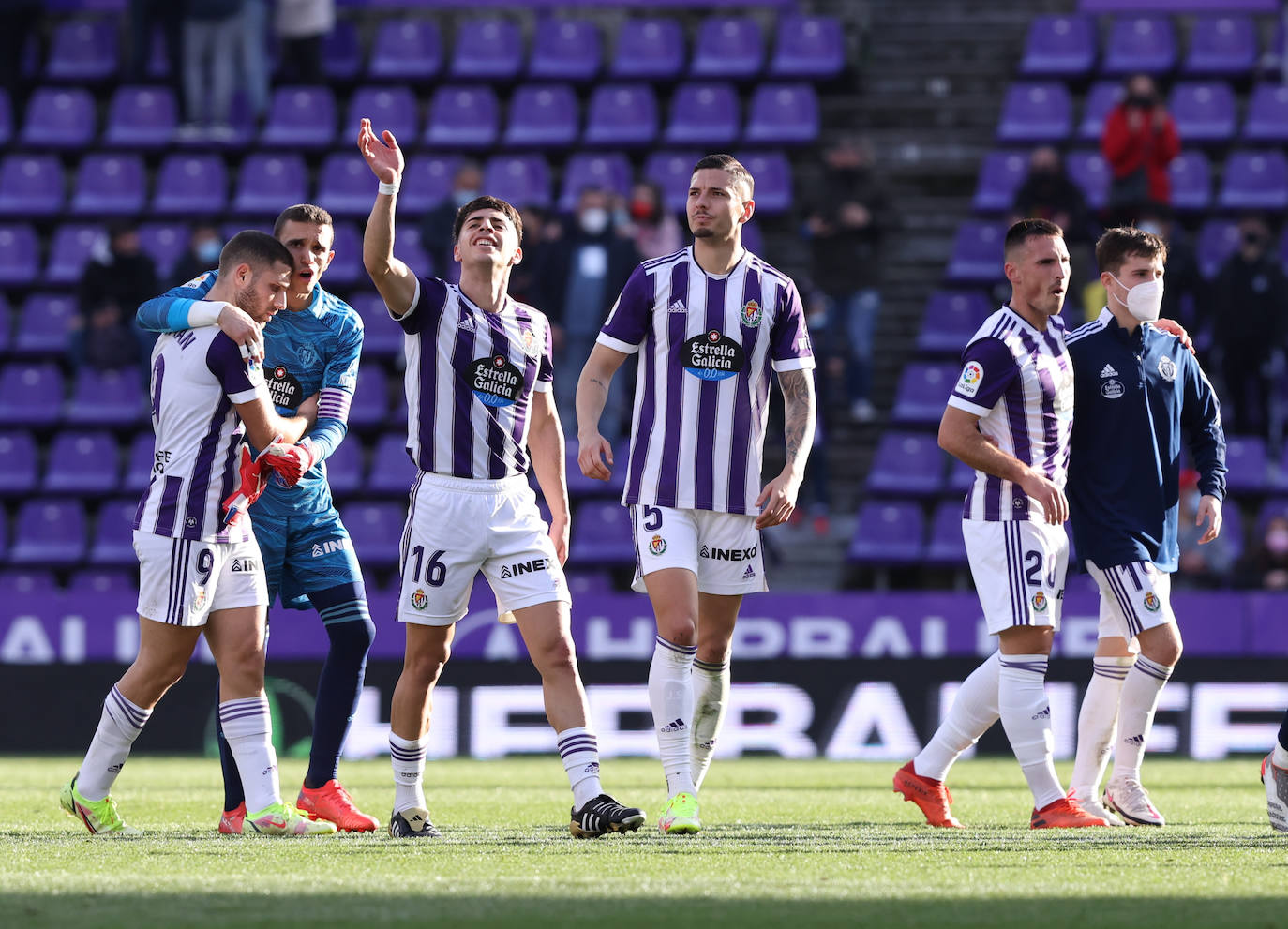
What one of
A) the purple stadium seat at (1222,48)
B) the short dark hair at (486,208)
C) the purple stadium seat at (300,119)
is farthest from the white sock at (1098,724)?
the purple stadium seat at (300,119)

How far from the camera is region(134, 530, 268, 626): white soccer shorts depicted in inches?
260

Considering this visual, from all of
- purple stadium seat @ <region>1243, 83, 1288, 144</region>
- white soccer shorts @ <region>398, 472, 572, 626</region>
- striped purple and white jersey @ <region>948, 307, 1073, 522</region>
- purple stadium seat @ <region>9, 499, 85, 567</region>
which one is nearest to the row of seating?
purple stadium seat @ <region>1243, 83, 1288, 144</region>

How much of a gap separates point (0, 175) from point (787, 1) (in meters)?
8.15

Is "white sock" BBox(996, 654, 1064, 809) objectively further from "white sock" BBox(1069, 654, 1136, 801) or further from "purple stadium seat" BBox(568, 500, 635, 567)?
"purple stadium seat" BBox(568, 500, 635, 567)

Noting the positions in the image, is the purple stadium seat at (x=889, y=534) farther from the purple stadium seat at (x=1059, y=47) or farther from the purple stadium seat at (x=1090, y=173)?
the purple stadium seat at (x=1059, y=47)

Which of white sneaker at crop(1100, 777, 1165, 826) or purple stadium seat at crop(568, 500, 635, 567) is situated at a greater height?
purple stadium seat at crop(568, 500, 635, 567)

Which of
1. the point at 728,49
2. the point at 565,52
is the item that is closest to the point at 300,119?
the point at 565,52

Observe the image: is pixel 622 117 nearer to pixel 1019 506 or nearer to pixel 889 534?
pixel 889 534

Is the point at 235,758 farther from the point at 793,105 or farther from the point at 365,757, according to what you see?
the point at 793,105

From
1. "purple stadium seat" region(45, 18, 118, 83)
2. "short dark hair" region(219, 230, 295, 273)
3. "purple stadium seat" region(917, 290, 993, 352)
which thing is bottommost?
"short dark hair" region(219, 230, 295, 273)

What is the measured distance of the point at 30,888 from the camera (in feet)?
17.2

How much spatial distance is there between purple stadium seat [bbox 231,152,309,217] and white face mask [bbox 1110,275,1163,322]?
1177 centimetres

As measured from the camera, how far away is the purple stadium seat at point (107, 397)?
16.8m

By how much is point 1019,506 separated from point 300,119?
1329cm
